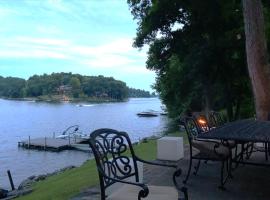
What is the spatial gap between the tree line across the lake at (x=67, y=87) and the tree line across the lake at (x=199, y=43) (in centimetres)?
11914

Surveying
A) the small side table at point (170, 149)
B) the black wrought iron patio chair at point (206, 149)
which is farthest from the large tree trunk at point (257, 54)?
the black wrought iron patio chair at point (206, 149)

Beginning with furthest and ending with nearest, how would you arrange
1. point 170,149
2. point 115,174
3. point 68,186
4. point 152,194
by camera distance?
point 68,186, point 170,149, point 115,174, point 152,194

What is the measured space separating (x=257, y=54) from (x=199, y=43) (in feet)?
29.2

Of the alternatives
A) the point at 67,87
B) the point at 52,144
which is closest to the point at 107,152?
the point at 52,144

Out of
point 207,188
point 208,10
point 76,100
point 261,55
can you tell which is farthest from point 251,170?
point 76,100

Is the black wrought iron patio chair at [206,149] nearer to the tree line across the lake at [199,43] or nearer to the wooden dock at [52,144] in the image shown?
the tree line across the lake at [199,43]

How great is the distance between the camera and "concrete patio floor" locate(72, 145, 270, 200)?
4863mm

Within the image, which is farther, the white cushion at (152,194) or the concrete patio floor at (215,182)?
the concrete patio floor at (215,182)

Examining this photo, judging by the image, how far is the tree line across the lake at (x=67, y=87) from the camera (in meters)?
142

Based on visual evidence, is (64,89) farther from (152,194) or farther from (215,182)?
(152,194)

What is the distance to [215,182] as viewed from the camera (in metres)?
5.54

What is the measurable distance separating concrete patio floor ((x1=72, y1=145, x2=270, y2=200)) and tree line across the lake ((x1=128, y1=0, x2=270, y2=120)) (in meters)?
9.76

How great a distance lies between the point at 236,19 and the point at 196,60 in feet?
7.25

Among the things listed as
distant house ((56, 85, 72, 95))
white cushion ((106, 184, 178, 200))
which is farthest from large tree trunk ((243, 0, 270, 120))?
distant house ((56, 85, 72, 95))
